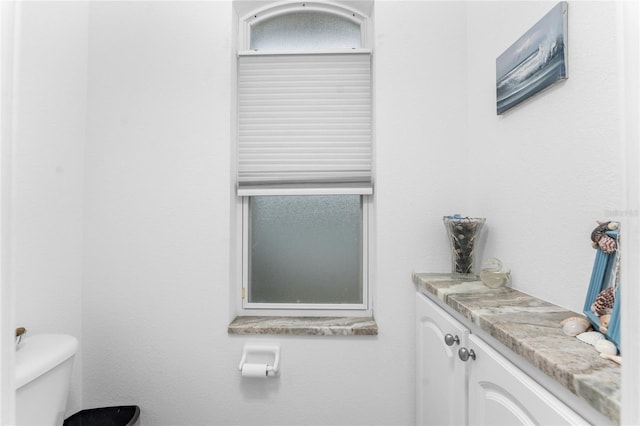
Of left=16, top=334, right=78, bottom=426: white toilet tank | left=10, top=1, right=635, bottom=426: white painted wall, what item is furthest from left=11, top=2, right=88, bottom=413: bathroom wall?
left=16, top=334, right=78, bottom=426: white toilet tank

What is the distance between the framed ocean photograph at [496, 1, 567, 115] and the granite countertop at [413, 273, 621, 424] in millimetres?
625

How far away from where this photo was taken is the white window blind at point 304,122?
1.59m

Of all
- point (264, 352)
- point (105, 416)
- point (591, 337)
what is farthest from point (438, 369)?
point (105, 416)

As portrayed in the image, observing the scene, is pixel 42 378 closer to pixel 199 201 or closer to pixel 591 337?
pixel 199 201

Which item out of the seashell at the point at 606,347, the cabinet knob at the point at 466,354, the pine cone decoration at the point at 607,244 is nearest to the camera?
the seashell at the point at 606,347

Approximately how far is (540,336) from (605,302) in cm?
16

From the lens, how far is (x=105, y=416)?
1.40m

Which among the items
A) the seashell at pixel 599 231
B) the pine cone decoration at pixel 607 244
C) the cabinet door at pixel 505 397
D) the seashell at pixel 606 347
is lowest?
the cabinet door at pixel 505 397

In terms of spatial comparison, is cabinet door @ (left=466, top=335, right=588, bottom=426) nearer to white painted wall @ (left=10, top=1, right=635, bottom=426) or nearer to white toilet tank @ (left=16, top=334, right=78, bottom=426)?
→ white painted wall @ (left=10, top=1, right=635, bottom=426)

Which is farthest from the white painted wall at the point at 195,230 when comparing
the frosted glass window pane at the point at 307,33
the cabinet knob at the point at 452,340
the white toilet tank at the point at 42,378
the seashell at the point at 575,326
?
the seashell at the point at 575,326

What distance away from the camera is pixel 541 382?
2.02ft

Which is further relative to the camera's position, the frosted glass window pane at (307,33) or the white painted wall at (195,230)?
the frosted glass window pane at (307,33)

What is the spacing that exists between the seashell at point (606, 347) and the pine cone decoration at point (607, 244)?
0.20 m

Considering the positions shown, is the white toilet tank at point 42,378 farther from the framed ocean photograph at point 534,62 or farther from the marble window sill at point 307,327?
the framed ocean photograph at point 534,62
